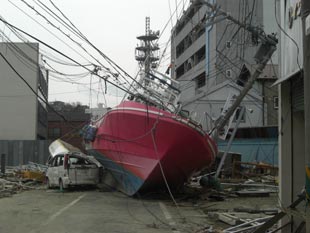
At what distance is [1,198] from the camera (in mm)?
19031

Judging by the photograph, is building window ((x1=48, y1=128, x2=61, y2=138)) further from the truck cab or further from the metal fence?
the truck cab

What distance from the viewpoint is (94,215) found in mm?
13562

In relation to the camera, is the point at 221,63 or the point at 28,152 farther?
the point at 221,63

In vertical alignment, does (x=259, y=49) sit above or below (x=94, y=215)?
above

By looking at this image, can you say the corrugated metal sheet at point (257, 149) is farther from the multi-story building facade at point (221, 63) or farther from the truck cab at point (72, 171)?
the truck cab at point (72, 171)

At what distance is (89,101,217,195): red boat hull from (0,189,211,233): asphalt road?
94 centimetres

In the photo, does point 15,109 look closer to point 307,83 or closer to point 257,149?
point 257,149

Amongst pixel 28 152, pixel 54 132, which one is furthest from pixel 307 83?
pixel 54 132

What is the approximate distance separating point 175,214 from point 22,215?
4368 mm

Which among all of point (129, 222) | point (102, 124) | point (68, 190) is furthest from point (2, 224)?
point (68, 190)

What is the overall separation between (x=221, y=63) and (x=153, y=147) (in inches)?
1347

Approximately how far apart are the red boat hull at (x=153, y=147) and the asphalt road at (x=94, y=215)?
945mm

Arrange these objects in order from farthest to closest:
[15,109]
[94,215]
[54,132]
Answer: [54,132]
[15,109]
[94,215]

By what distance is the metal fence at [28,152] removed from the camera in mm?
43656
